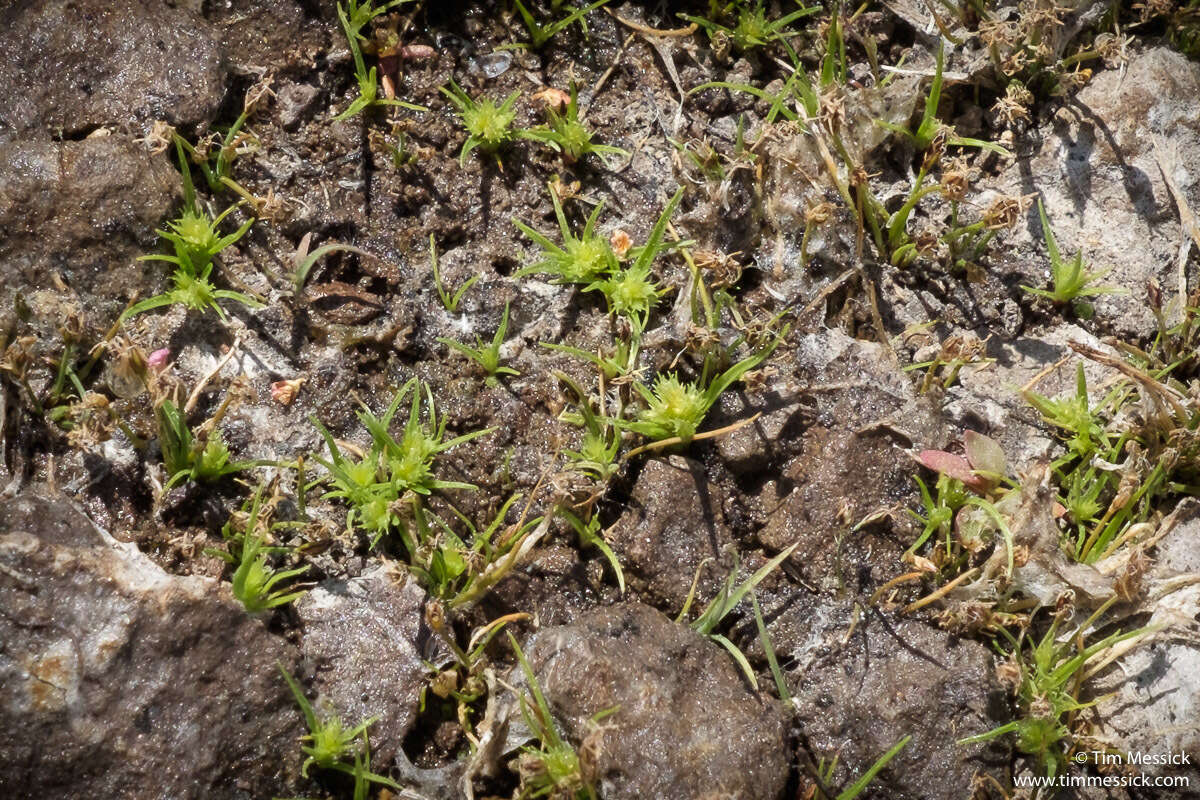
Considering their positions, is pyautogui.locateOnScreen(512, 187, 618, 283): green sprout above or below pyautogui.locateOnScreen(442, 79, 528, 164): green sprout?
below

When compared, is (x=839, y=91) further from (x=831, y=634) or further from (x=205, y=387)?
(x=205, y=387)

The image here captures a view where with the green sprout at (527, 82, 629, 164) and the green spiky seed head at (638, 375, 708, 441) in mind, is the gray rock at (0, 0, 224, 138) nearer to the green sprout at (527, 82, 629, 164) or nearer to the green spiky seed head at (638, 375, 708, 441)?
the green sprout at (527, 82, 629, 164)

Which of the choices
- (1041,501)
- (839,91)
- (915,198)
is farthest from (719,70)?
(1041,501)

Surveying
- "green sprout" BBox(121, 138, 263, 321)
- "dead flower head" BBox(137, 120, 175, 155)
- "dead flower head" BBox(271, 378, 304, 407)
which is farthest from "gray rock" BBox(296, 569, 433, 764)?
"dead flower head" BBox(137, 120, 175, 155)

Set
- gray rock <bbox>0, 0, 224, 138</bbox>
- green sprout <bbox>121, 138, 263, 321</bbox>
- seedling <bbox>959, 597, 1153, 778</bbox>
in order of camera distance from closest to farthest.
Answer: seedling <bbox>959, 597, 1153, 778</bbox> < green sprout <bbox>121, 138, 263, 321</bbox> < gray rock <bbox>0, 0, 224, 138</bbox>

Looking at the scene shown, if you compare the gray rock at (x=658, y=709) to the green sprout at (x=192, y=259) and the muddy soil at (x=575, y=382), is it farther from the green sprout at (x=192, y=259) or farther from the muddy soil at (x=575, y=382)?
the green sprout at (x=192, y=259)

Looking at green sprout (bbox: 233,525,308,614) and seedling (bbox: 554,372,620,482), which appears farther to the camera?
seedling (bbox: 554,372,620,482)

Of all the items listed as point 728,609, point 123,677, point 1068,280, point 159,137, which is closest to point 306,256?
point 159,137
